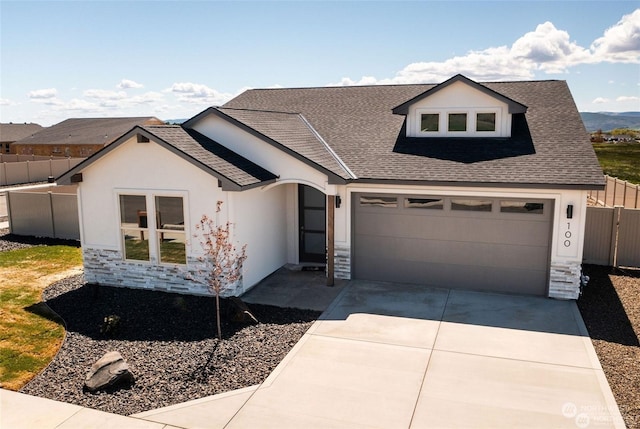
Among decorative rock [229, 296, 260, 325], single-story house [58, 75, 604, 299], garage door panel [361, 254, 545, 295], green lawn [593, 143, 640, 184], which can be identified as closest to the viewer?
decorative rock [229, 296, 260, 325]

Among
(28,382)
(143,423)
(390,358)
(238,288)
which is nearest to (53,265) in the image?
(238,288)

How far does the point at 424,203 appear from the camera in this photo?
40.4ft

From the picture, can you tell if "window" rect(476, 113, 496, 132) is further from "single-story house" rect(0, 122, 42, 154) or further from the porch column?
"single-story house" rect(0, 122, 42, 154)

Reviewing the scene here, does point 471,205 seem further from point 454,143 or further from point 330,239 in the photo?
point 330,239

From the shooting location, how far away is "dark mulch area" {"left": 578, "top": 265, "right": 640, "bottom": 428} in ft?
24.4

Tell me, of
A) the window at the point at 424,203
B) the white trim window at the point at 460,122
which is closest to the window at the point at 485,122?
the white trim window at the point at 460,122

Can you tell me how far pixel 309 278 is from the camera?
43.0 feet

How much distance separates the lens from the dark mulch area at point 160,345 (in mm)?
7590

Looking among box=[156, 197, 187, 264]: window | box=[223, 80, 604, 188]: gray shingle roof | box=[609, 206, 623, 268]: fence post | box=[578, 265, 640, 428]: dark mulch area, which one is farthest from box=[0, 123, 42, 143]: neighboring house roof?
box=[578, 265, 640, 428]: dark mulch area

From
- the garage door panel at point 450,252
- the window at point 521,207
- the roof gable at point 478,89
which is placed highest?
the roof gable at point 478,89

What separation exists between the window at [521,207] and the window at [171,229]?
7359 mm

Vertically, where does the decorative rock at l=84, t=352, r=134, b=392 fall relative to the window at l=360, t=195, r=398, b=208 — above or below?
below

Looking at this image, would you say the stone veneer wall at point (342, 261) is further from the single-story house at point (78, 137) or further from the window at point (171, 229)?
the single-story house at point (78, 137)

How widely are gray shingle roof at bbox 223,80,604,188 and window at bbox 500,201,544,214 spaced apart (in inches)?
26.5
